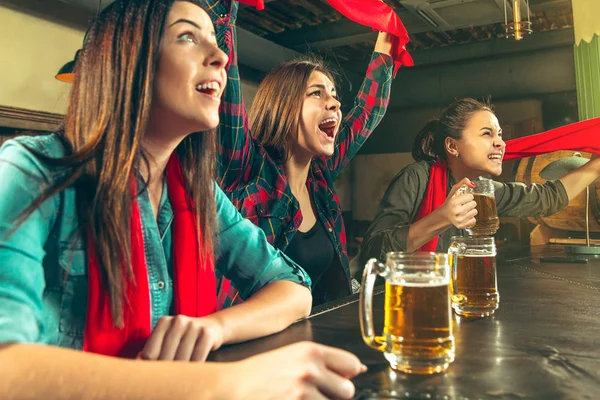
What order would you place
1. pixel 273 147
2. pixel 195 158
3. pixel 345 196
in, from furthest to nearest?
pixel 345 196 → pixel 273 147 → pixel 195 158

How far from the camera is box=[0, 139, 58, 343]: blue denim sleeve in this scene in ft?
1.86

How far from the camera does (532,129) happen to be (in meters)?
5.10

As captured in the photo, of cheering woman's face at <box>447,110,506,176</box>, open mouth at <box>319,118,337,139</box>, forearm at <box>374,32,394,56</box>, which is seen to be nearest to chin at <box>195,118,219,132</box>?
open mouth at <box>319,118,337,139</box>

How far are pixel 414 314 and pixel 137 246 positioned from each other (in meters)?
0.42

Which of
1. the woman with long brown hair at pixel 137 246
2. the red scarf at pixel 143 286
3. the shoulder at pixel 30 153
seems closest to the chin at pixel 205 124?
the woman with long brown hair at pixel 137 246

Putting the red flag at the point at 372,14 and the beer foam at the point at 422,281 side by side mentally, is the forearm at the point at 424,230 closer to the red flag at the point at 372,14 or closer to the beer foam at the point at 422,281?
the red flag at the point at 372,14

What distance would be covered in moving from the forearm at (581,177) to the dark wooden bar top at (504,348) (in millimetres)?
1235

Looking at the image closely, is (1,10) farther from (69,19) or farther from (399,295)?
(399,295)

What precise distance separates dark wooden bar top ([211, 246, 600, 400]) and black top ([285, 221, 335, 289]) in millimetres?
528

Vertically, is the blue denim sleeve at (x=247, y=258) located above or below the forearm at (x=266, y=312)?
above

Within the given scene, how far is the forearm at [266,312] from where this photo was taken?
731mm

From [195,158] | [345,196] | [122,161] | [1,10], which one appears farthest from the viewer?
[345,196]

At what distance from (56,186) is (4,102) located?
2527mm

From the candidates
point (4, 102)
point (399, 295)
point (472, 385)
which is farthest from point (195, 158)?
point (4, 102)
